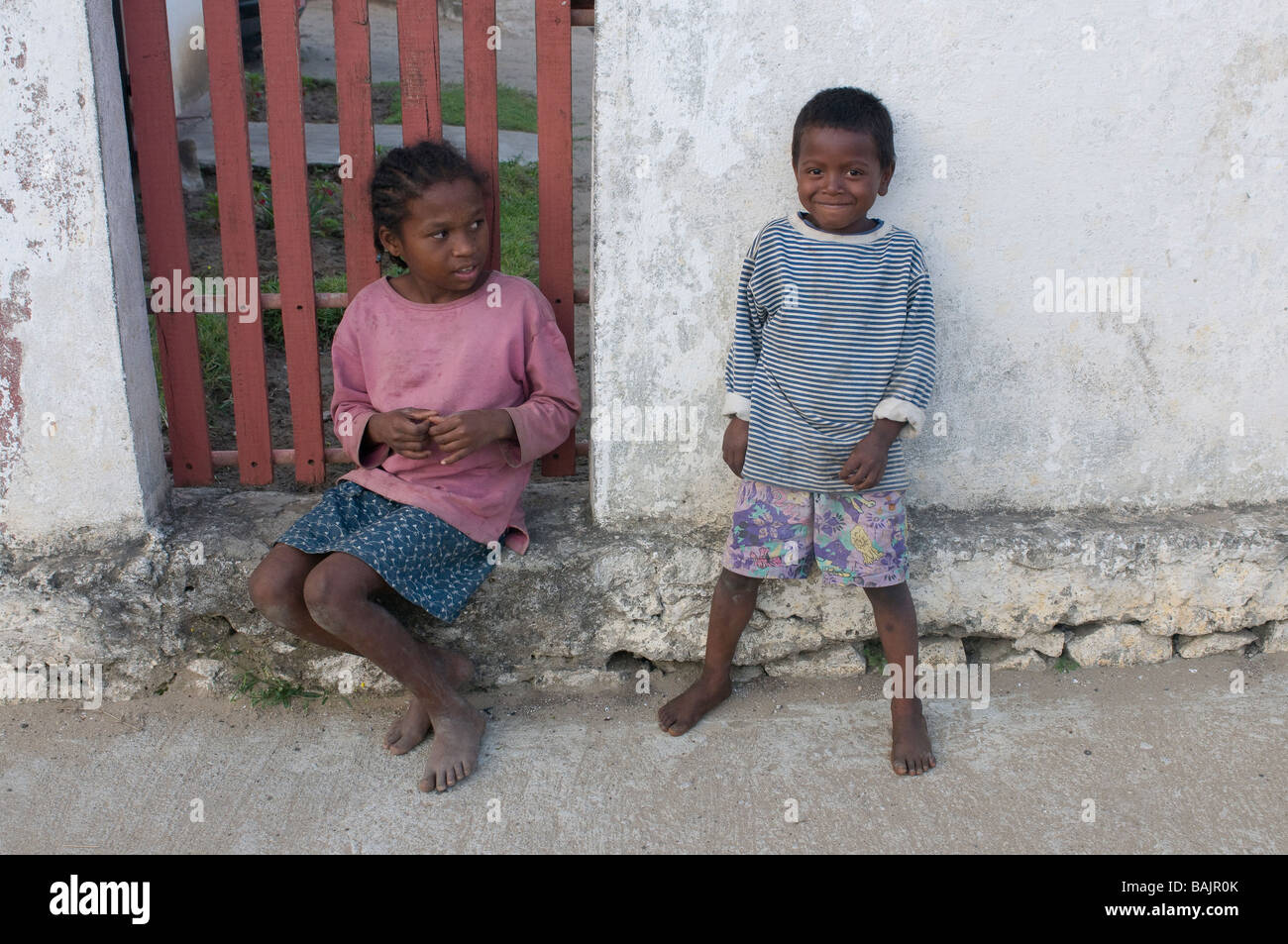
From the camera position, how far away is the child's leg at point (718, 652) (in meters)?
2.69

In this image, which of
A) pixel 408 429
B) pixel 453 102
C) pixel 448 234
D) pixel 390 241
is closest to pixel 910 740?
pixel 408 429

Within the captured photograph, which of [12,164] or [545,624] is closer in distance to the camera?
[12,164]

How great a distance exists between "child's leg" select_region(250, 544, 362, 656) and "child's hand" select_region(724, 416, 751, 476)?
1001 millimetres

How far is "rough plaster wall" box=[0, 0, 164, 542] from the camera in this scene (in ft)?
7.91

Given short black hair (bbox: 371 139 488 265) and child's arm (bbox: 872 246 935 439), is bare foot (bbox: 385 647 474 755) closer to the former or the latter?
short black hair (bbox: 371 139 488 265)

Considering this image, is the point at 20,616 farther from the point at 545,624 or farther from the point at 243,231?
the point at 545,624

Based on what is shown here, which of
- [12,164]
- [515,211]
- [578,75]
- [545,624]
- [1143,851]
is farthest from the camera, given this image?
[578,75]

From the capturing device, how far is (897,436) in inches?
97.9

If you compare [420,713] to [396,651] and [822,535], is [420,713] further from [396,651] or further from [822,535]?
[822,535]

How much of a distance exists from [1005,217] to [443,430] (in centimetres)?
146

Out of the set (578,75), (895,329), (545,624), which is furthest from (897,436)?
(578,75)

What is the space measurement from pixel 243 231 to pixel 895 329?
1639 millimetres

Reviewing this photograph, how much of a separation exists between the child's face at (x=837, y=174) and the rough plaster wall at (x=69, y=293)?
5.29ft

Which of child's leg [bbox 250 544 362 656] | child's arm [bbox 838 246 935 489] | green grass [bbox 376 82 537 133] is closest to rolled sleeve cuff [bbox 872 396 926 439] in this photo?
child's arm [bbox 838 246 935 489]
